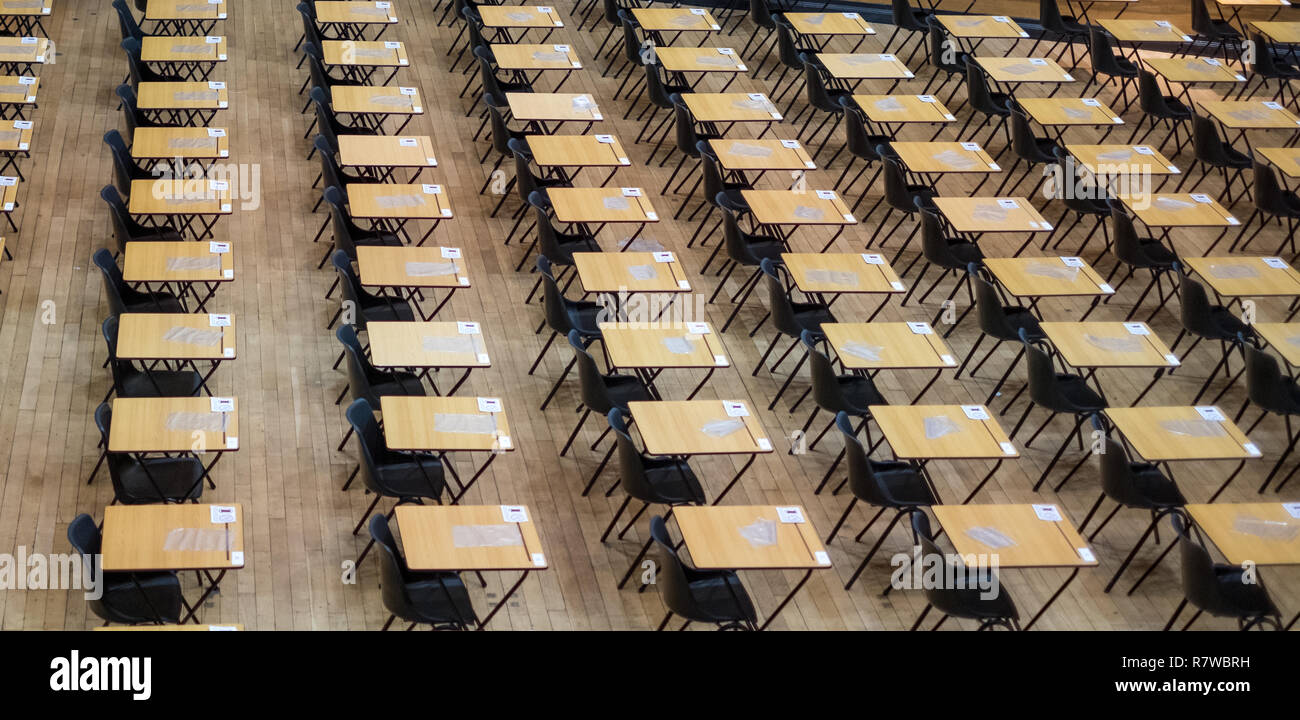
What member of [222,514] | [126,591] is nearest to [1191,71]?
[222,514]

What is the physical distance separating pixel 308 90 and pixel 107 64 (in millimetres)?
2019

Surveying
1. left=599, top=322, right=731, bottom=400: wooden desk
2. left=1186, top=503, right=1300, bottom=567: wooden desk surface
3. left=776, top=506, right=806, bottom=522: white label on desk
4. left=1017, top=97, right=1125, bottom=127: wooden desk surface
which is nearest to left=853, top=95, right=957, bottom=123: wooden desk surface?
left=1017, top=97, right=1125, bottom=127: wooden desk surface

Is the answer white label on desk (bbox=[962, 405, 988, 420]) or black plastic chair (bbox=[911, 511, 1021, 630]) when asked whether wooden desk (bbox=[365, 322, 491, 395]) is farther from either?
white label on desk (bbox=[962, 405, 988, 420])

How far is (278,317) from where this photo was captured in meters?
9.80

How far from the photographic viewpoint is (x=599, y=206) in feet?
33.0

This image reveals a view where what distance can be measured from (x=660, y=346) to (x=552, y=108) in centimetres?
365

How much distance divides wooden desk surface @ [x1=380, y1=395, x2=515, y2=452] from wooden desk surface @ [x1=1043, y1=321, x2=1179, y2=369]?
136 inches

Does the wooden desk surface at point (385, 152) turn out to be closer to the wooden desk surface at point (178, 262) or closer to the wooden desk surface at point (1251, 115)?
the wooden desk surface at point (178, 262)

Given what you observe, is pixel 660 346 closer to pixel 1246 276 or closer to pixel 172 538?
pixel 172 538

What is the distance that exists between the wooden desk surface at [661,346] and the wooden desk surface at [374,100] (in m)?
3.43

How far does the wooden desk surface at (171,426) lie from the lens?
714cm

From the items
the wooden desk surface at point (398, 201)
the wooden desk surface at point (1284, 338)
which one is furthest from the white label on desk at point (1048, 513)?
the wooden desk surface at point (398, 201)

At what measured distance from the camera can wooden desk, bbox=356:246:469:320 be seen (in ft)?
29.1

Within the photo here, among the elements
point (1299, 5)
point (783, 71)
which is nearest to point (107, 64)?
point (783, 71)
